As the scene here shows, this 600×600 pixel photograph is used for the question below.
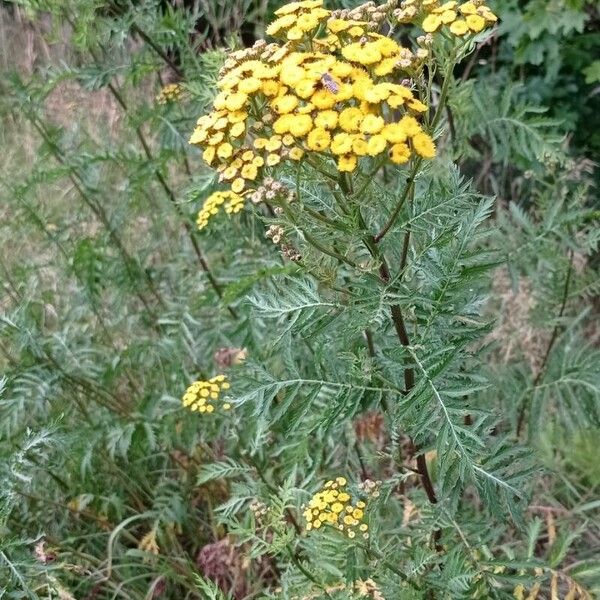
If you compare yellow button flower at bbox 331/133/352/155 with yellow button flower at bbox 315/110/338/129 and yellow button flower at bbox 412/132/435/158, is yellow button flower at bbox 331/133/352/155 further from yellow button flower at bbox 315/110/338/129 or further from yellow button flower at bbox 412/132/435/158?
yellow button flower at bbox 412/132/435/158

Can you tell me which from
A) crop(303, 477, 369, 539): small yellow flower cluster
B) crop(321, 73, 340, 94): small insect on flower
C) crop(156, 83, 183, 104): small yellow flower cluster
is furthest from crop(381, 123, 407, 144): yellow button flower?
crop(156, 83, 183, 104): small yellow flower cluster

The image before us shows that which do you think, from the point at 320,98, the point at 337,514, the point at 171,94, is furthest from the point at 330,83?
the point at 171,94

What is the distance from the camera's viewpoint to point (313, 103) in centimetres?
136

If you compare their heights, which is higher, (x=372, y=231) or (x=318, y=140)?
(x=318, y=140)

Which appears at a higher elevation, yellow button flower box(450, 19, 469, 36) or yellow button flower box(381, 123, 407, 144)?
yellow button flower box(450, 19, 469, 36)

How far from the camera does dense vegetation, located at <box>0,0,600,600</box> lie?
58.8 inches

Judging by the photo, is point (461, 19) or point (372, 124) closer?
point (372, 124)

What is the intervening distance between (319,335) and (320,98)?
69 cm

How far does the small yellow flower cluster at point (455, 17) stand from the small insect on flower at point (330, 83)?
0.78 feet

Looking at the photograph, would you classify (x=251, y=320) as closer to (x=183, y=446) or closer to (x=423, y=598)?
(x=183, y=446)

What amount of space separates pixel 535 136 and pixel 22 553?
211 cm

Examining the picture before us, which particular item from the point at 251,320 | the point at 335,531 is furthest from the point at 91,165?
the point at 335,531

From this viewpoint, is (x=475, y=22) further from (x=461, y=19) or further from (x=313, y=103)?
(x=313, y=103)

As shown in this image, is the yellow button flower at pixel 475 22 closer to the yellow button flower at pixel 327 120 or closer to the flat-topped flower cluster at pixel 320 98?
the flat-topped flower cluster at pixel 320 98
